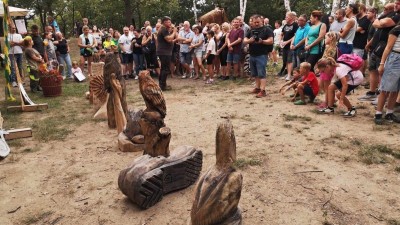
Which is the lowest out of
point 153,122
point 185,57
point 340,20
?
point 153,122

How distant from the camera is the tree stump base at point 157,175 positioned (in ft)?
10.7

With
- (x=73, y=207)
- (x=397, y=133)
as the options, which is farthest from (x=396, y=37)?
(x=73, y=207)

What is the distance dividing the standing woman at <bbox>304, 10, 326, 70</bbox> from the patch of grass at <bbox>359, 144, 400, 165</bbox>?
3.79 metres

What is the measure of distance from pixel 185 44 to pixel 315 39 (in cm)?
450

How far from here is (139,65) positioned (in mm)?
11867

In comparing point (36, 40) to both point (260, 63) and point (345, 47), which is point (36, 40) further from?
point (345, 47)

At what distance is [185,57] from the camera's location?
1135 centimetres

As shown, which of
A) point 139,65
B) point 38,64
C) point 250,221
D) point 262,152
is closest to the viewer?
point 250,221

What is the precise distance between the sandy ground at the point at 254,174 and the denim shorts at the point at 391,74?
2.21 feet

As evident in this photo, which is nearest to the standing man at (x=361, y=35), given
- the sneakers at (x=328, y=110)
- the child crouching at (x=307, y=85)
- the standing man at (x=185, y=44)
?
the child crouching at (x=307, y=85)

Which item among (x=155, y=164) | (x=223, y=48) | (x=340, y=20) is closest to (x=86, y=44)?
(x=223, y=48)

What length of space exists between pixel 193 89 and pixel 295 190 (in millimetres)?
6358

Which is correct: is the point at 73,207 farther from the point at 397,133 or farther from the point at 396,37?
the point at 396,37

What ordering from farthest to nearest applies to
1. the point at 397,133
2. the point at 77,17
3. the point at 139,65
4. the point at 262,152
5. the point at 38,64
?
the point at 77,17
the point at 139,65
the point at 38,64
the point at 397,133
the point at 262,152
